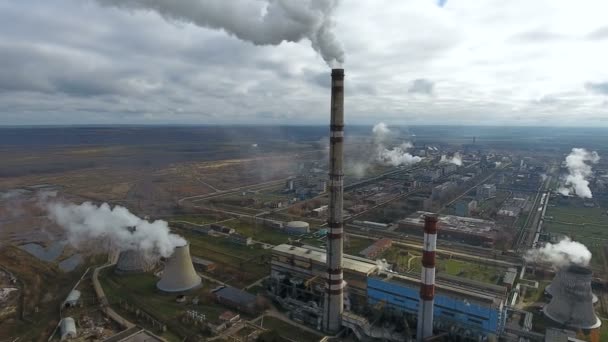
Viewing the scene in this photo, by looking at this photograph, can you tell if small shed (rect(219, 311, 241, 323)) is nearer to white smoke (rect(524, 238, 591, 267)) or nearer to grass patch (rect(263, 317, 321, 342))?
grass patch (rect(263, 317, 321, 342))

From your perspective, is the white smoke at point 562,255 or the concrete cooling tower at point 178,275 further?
the white smoke at point 562,255

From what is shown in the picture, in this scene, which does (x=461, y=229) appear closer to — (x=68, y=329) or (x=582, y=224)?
(x=582, y=224)

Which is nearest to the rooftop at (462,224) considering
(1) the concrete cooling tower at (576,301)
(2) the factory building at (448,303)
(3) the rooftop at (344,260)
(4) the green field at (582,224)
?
(4) the green field at (582,224)

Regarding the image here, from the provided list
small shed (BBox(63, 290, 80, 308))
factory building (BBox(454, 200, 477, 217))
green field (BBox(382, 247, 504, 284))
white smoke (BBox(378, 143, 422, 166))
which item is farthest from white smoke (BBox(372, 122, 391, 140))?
small shed (BBox(63, 290, 80, 308))

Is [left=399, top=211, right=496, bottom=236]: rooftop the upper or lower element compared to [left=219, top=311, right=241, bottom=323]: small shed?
upper

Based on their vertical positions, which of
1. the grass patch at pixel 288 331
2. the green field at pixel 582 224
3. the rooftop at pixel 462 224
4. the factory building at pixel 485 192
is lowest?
the grass patch at pixel 288 331

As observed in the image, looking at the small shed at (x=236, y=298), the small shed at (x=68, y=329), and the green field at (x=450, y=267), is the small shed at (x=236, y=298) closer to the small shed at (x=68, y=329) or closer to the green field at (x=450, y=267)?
the small shed at (x=68, y=329)

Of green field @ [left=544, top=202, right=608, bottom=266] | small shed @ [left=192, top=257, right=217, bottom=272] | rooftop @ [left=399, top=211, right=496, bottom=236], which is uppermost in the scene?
rooftop @ [left=399, top=211, right=496, bottom=236]

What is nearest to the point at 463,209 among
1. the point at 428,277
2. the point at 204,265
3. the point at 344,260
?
the point at 344,260
